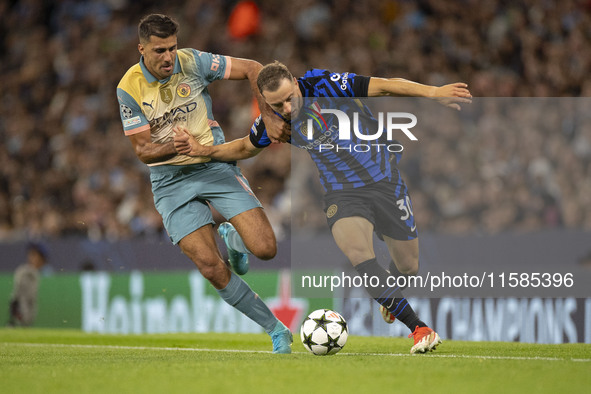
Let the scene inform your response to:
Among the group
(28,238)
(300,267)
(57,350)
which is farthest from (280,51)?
(57,350)

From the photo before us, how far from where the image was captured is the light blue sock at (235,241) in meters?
7.51

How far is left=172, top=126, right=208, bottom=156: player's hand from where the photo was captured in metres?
7.04

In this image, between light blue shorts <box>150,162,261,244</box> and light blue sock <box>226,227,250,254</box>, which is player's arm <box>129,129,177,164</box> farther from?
light blue sock <box>226,227,250,254</box>

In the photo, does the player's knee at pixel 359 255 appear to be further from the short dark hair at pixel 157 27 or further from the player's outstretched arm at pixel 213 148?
the short dark hair at pixel 157 27

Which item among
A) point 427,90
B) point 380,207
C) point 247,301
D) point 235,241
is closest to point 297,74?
point 235,241

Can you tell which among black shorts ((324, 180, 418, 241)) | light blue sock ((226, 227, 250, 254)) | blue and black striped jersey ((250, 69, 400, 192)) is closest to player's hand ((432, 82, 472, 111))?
blue and black striped jersey ((250, 69, 400, 192))

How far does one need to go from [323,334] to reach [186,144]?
179 cm

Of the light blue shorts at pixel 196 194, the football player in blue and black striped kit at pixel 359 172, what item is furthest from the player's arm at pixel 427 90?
the light blue shorts at pixel 196 194

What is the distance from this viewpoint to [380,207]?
716 cm

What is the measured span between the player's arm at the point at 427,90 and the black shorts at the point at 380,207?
81 cm

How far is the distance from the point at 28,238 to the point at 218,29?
211 inches

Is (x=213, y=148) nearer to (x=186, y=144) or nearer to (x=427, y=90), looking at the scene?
(x=186, y=144)

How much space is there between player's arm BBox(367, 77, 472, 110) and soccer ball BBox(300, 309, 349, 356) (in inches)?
67.5

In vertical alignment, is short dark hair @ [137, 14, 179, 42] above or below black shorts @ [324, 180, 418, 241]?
above
